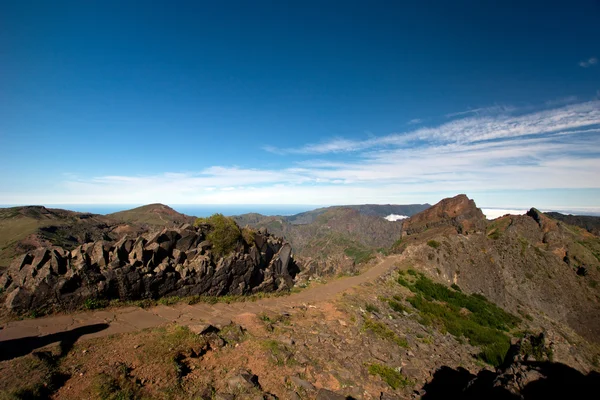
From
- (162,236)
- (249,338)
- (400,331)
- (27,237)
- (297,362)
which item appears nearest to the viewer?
(297,362)

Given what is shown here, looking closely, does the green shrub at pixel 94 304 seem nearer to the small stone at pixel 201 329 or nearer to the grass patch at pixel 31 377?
the grass patch at pixel 31 377

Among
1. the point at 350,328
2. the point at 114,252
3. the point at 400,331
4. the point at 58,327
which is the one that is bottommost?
the point at 400,331

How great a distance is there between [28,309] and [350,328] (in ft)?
71.7

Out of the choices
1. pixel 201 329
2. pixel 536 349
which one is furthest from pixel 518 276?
pixel 201 329

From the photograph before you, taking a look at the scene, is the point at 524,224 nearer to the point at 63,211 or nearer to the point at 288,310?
the point at 288,310

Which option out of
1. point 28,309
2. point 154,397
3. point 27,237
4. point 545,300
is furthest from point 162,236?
point 27,237

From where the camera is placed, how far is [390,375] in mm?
16562

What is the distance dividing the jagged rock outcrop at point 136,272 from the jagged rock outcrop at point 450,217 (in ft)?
337

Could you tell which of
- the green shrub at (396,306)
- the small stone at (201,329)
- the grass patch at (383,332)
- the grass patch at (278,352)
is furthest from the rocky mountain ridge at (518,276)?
the small stone at (201,329)

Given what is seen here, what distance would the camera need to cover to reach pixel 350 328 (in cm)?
2186

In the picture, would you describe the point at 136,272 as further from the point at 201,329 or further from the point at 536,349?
the point at 536,349

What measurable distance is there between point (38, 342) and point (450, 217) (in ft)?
447

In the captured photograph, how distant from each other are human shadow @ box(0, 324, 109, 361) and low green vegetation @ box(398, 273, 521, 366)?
1180 inches

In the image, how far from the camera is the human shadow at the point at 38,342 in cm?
1301
